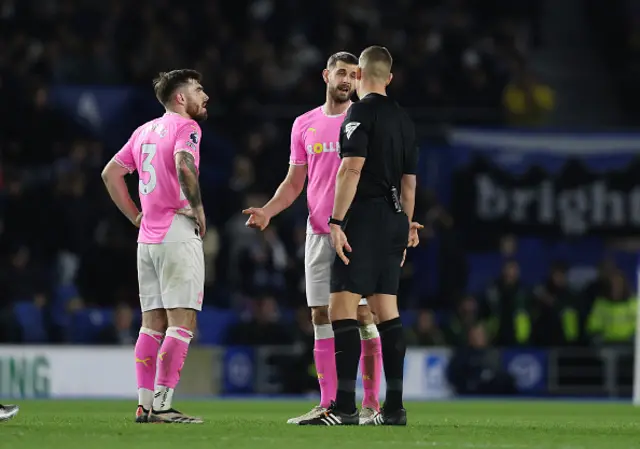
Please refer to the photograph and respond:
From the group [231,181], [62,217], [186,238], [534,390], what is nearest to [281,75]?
[231,181]

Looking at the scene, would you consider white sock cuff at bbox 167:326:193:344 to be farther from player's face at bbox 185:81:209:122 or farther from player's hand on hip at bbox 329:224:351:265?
player's face at bbox 185:81:209:122

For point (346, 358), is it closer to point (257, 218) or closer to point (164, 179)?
point (257, 218)

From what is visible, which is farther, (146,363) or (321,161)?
(321,161)

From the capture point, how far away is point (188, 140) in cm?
926

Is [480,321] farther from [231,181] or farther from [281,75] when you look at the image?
[281,75]

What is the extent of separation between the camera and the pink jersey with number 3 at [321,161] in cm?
962

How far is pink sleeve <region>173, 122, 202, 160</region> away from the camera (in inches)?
363

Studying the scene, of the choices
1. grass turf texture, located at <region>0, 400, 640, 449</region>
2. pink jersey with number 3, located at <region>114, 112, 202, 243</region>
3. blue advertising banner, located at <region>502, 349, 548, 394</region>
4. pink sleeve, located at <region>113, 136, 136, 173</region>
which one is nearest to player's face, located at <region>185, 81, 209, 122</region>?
pink jersey with number 3, located at <region>114, 112, 202, 243</region>

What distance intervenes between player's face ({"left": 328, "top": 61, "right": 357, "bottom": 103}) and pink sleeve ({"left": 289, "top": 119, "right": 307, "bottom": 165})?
335mm

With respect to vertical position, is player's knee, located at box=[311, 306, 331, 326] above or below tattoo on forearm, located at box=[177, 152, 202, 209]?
below

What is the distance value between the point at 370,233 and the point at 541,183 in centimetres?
1088

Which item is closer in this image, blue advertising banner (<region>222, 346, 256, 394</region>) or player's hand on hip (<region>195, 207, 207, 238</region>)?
player's hand on hip (<region>195, 207, 207, 238</region>)

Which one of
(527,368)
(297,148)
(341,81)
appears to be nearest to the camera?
(341,81)

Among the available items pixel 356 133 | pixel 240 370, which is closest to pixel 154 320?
pixel 356 133
